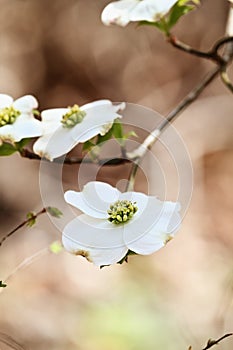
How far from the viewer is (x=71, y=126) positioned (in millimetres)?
755

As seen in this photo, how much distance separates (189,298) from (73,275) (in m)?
0.37

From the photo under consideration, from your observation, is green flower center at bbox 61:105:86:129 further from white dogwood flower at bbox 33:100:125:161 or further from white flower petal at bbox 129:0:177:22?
white flower petal at bbox 129:0:177:22

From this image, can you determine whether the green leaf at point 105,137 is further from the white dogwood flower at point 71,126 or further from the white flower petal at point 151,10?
the white flower petal at point 151,10

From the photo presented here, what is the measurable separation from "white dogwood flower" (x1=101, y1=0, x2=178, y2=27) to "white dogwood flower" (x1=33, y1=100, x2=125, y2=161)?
0.10 m

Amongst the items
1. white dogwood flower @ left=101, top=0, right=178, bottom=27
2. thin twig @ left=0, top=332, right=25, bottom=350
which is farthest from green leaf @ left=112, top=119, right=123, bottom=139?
thin twig @ left=0, top=332, right=25, bottom=350

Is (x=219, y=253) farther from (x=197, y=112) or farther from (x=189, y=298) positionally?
(x=197, y=112)

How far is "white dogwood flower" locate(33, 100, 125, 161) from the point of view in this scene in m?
0.72

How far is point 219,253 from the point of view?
1981mm

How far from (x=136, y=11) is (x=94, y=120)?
5.1 inches

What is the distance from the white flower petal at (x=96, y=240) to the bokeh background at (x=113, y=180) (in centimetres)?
85

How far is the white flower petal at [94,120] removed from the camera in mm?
725

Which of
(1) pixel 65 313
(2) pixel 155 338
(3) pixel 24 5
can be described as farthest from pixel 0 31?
(2) pixel 155 338

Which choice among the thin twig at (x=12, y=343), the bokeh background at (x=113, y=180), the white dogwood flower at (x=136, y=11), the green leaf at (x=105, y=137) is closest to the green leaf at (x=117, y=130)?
the green leaf at (x=105, y=137)

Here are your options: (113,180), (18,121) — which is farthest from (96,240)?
(113,180)
